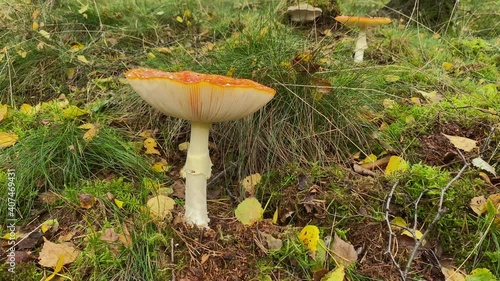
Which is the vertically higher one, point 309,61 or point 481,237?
point 309,61

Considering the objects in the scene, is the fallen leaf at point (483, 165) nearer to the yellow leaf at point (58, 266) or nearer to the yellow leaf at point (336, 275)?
the yellow leaf at point (336, 275)

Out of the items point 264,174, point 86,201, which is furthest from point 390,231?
point 86,201

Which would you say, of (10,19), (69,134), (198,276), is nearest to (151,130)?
(69,134)

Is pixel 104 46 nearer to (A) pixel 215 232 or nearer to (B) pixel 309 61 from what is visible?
(B) pixel 309 61

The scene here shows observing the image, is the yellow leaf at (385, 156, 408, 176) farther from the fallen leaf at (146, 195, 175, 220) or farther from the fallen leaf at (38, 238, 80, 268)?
the fallen leaf at (38, 238, 80, 268)

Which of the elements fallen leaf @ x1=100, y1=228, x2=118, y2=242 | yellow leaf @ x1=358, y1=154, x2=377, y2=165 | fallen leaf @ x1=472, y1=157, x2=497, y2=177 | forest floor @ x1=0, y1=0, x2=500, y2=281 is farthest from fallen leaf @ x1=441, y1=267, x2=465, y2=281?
fallen leaf @ x1=100, y1=228, x2=118, y2=242

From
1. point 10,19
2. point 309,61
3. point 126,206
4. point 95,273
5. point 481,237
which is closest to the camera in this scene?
point 95,273
